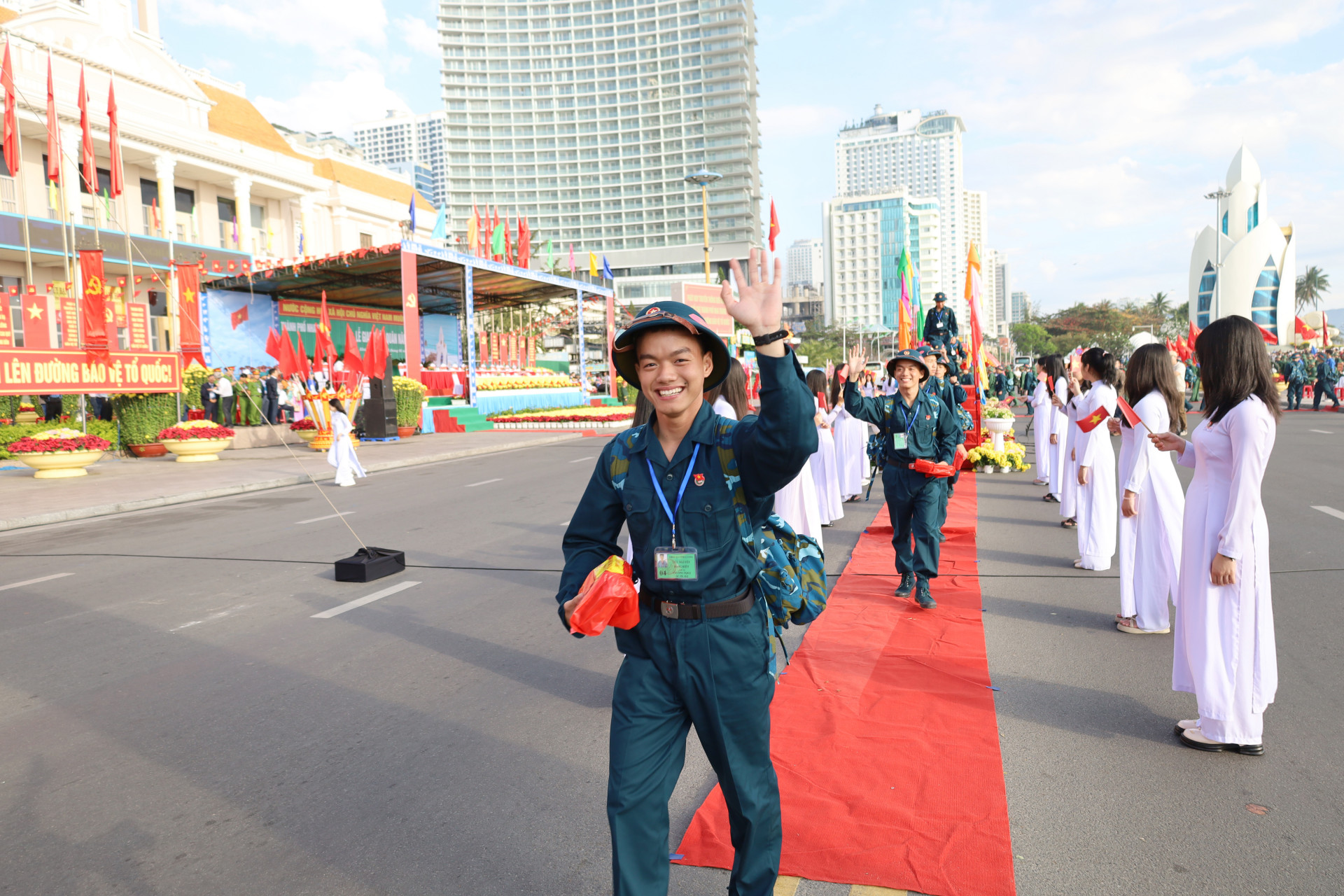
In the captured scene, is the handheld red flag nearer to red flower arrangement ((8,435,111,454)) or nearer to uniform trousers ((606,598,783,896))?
uniform trousers ((606,598,783,896))

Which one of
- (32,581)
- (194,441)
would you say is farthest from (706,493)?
(194,441)

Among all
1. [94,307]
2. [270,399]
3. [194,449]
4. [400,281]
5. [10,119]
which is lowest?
[194,449]

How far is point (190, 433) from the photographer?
17.8 metres

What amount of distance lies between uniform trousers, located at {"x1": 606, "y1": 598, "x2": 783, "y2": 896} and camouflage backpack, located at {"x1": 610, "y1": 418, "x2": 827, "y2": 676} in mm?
98

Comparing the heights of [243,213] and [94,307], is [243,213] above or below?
above

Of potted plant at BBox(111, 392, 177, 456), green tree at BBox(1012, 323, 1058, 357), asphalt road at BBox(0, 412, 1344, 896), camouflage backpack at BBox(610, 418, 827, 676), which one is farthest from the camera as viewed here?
green tree at BBox(1012, 323, 1058, 357)

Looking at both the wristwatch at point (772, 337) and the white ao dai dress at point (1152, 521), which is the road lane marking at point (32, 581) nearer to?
the wristwatch at point (772, 337)

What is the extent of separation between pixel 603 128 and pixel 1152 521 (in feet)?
421

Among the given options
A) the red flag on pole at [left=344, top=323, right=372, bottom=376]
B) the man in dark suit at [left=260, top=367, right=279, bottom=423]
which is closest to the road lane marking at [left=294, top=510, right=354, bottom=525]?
the red flag on pole at [left=344, top=323, right=372, bottom=376]

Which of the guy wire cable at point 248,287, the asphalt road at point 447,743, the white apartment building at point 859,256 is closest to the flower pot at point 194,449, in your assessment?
the guy wire cable at point 248,287

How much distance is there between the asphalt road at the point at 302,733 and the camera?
2.84 meters

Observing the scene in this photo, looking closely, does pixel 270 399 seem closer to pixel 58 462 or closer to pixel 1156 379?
pixel 58 462

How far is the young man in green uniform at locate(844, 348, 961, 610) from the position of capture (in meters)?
5.80

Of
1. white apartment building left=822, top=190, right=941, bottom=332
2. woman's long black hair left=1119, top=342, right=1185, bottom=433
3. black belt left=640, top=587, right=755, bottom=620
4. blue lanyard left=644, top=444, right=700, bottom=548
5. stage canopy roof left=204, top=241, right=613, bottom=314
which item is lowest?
black belt left=640, top=587, right=755, bottom=620
